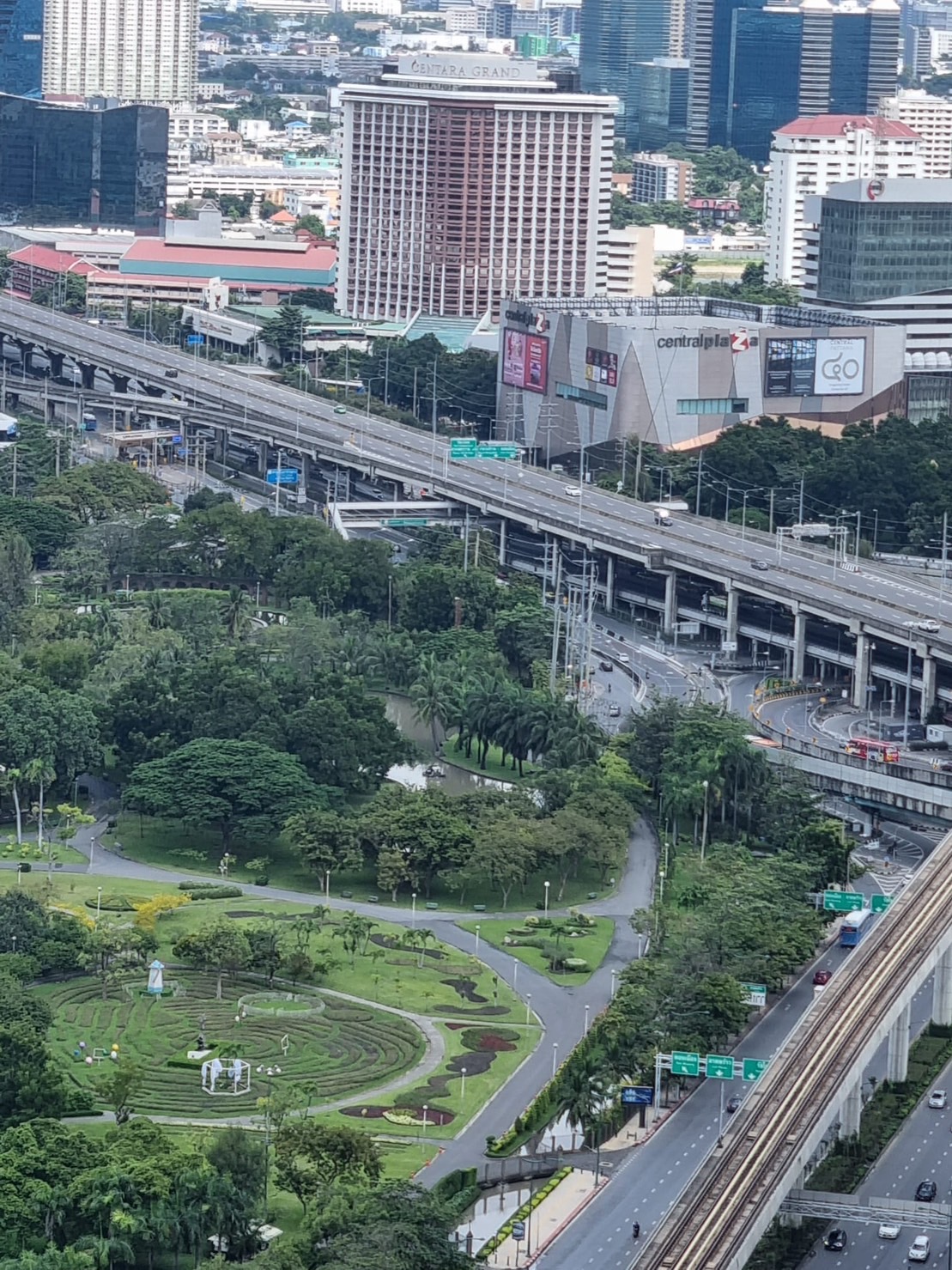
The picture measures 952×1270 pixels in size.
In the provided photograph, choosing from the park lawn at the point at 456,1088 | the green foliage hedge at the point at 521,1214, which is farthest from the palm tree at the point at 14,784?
the green foliage hedge at the point at 521,1214

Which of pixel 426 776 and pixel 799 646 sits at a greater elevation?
pixel 799 646

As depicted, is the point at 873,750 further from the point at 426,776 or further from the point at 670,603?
the point at 670,603

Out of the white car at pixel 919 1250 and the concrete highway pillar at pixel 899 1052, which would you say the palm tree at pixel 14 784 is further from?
the white car at pixel 919 1250

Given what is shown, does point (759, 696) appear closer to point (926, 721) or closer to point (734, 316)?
point (926, 721)

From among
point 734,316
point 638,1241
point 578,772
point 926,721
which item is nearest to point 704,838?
point 578,772

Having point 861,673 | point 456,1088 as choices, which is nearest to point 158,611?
point 861,673

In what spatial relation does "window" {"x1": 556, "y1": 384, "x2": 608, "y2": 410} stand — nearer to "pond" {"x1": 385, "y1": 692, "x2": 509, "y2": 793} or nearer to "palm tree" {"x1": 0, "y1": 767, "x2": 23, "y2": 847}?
"pond" {"x1": 385, "y1": 692, "x2": 509, "y2": 793}
